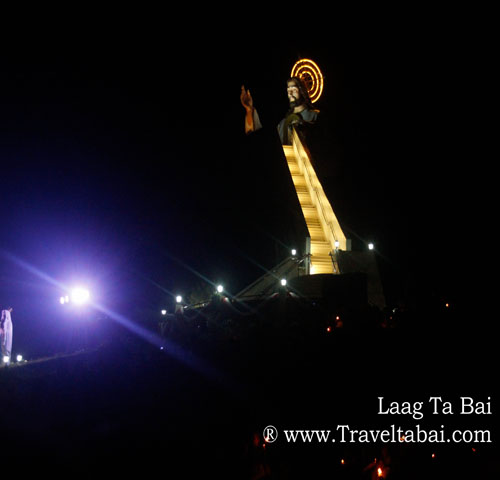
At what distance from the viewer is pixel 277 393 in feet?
15.9

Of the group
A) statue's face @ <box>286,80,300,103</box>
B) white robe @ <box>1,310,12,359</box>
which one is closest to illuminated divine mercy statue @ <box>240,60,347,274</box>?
statue's face @ <box>286,80,300,103</box>

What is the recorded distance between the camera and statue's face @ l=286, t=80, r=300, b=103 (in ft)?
71.2

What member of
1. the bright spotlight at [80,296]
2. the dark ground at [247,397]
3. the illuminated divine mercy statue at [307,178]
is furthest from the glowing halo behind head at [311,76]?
the dark ground at [247,397]

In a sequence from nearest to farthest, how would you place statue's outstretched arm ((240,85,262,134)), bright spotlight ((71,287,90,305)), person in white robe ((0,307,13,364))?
1. person in white robe ((0,307,13,364))
2. bright spotlight ((71,287,90,305))
3. statue's outstretched arm ((240,85,262,134))

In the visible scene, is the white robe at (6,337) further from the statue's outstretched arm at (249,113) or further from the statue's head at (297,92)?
the statue's outstretched arm at (249,113)

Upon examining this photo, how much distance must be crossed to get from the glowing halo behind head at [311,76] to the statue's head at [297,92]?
→ 506 mm

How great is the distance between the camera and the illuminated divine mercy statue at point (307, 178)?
46.5 ft

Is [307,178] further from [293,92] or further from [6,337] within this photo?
[6,337]

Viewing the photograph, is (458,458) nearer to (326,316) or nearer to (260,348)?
(326,316)

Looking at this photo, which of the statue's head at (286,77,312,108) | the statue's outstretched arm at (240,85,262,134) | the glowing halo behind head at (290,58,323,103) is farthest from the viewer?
the statue's outstretched arm at (240,85,262,134)

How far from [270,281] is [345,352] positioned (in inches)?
281

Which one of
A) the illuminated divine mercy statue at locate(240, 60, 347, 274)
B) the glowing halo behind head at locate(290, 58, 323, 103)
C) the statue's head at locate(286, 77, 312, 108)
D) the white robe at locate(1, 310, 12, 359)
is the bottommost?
the white robe at locate(1, 310, 12, 359)

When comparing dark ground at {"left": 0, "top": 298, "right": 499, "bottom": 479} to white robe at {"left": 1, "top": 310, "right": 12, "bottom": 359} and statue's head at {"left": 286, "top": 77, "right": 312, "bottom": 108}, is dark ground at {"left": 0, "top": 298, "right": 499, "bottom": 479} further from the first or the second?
statue's head at {"left": 286, "top": 77, "right": 312, "bottom": 108}

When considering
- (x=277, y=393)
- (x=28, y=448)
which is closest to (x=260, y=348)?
(x=277, y=393)
